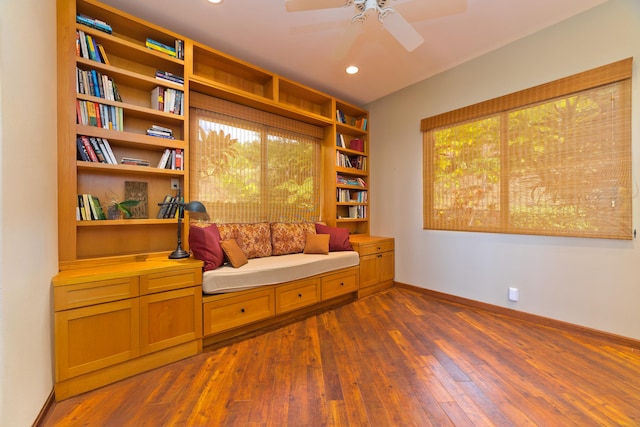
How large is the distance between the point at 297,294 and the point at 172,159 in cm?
182

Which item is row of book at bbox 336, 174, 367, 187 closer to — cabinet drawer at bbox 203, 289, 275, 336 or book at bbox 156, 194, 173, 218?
cabinet drawer at bbox 203, 289, 275, 336

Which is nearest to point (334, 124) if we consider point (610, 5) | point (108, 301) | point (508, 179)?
point (508, 179)

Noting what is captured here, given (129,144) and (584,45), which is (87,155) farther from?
(584,45)

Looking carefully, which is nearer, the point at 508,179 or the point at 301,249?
the point at 508,179

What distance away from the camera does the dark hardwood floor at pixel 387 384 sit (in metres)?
1.39

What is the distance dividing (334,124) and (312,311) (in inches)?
103

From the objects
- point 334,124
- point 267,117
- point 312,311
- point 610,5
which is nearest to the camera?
point 610,5

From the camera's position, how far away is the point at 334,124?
374 centimetres

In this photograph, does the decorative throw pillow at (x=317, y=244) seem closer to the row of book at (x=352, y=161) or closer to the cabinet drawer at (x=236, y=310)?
the cabinet drawer at (x=236, y=310)

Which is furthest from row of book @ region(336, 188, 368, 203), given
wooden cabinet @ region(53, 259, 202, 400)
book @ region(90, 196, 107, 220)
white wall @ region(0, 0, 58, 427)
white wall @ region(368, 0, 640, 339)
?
white wall @ region(0, 0, 58, 427)

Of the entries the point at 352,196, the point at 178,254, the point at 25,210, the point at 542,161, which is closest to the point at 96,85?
the point at 25,210

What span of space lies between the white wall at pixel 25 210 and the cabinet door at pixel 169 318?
0.48 meters

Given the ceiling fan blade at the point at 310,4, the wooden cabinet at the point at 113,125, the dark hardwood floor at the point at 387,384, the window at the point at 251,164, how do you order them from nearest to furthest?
the dark hardwood floor at the point at 387,384 < the ceiling fan blade at the point at 310,4 < the wooden cabinet at the point at 113,125 < the window at the point at 251,164

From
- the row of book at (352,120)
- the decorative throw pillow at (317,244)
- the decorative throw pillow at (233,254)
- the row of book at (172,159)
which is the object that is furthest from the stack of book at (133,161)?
the row of book at (352,120)
